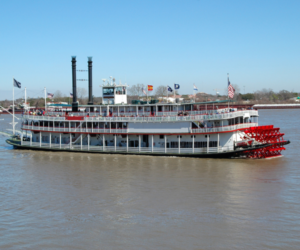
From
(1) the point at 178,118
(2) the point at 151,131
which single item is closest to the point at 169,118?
(1) the point at 178,118

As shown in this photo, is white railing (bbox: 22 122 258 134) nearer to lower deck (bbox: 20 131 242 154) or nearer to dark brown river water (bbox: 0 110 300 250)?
lower deck (bbox: 20 131 242 154)

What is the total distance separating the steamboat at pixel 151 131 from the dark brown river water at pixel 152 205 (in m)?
1.97

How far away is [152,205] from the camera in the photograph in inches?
689

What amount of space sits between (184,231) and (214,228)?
1266 millimetres

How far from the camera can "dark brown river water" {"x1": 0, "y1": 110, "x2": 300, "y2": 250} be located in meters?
13.8

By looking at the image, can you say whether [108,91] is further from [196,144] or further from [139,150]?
[196,144]

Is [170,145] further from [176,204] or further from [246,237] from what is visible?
[246,237]

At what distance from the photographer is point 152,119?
3073 centimetres

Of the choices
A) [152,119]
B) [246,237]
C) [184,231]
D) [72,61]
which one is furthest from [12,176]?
[72,61]

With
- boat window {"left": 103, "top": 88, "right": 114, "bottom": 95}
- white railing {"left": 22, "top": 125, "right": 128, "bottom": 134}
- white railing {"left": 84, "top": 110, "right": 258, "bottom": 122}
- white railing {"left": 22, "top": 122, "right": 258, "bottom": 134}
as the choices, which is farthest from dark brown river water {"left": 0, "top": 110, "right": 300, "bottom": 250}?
boat window {"left": 103, "top": 88, "right": 114, "bottom": 95}

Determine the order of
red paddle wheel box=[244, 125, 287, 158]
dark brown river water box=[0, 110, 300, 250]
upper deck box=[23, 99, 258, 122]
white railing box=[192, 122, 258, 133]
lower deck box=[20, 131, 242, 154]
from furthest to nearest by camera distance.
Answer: upper deck box=[23, 99, 258, 122] → lower deck box=[20, 131, 242, 154] → red paddle wheel box=[244, 125, 287, 158] → white railing box=[192, 122, 258, 133] → dark brown river water box=[0, 110, 300, 250]

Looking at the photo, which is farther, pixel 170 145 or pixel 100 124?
pixel 100 124

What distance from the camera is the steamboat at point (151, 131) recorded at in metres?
29.1

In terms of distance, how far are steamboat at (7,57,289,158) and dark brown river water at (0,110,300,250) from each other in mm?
1973
